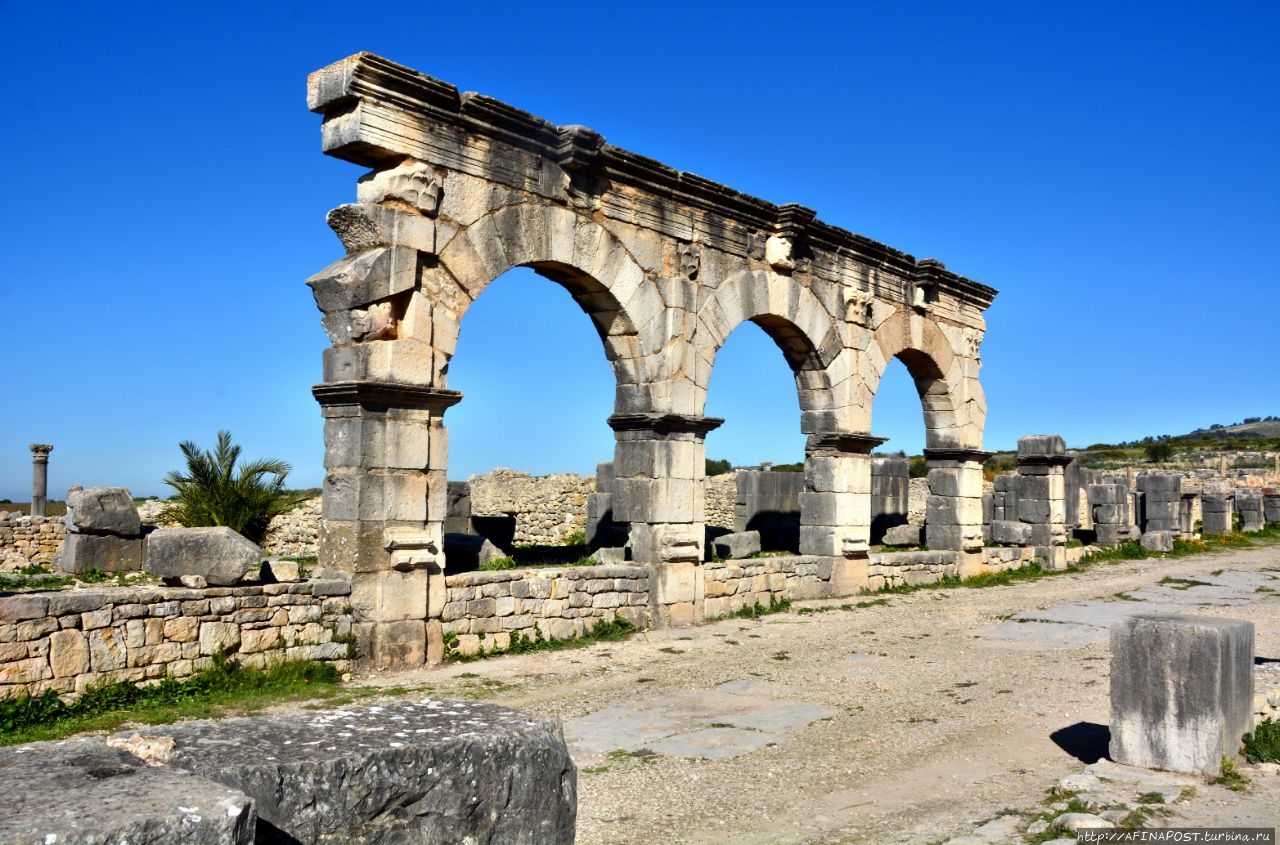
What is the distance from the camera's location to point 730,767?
229 inches

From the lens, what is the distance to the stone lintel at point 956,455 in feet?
54.1

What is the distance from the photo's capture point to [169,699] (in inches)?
274

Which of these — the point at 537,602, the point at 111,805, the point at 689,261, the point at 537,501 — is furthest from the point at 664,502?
the point at 537,501

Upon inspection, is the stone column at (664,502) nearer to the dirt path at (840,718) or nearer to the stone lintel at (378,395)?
the dirt path at (840,718)

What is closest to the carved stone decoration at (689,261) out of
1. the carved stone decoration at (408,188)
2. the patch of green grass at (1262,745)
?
the carved stone decoration at (408,188)

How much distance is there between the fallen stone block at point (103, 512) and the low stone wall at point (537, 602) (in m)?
5.76

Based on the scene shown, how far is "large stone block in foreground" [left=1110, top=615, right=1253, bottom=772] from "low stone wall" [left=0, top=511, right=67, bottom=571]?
15131 mm

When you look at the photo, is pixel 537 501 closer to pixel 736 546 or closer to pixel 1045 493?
pixel 736 546

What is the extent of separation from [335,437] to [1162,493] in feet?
64.4

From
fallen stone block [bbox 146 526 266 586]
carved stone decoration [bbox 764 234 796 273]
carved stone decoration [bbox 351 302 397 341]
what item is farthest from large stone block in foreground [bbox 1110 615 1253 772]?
carved stone decoration [bbox 764 234 796 273]

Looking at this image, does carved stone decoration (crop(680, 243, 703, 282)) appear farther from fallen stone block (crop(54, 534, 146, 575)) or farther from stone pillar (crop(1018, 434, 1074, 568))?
stone pillar (crop(1018, 434, 1074, 568))

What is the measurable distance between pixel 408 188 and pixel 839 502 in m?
7.11

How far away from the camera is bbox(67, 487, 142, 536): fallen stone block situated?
497 inches

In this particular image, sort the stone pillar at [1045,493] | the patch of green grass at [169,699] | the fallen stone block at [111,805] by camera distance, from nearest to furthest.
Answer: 1. the fallen stone block at [111,805]
2. the patch of green grass at [169,699]
3. the stone pillar at [1045,493]
